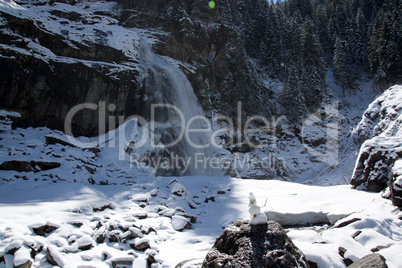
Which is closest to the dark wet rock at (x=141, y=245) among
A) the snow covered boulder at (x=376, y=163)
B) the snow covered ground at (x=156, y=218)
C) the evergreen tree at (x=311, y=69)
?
the snow covered ground at (x=156, y=218)

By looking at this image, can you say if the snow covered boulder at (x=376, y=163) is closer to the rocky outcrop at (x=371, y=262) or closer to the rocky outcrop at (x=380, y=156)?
the rocky outcrop at (x=380, y=156)

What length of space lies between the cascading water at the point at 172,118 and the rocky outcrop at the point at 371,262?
1481 cm

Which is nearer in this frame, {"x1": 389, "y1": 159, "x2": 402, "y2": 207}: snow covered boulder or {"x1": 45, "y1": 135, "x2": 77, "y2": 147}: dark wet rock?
{"x1": 389, "y1": 159, "x2": 402, "y2": 207}: snow covered boulder

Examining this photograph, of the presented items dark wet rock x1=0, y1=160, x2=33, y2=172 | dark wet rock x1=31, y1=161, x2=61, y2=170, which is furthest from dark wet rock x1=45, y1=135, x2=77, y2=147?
dark wet rock x1=0, y1=160, x2=33, y2=172

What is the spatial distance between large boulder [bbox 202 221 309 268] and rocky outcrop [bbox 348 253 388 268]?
2.77 ft

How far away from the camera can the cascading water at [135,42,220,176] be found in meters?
19.7

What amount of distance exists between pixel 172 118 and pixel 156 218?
15.1 m

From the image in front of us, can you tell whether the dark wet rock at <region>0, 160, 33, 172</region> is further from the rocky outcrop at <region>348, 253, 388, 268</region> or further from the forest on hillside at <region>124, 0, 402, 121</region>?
the forest on hillside at <region>124, 0, 402, 121</region>

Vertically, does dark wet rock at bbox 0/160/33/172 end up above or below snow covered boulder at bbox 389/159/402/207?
below

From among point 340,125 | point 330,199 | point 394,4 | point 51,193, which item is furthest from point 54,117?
point 394,4

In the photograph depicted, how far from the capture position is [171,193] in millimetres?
10398

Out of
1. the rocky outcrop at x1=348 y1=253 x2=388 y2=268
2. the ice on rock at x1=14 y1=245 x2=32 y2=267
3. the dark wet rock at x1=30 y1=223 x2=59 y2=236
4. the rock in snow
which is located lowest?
the rock in snow

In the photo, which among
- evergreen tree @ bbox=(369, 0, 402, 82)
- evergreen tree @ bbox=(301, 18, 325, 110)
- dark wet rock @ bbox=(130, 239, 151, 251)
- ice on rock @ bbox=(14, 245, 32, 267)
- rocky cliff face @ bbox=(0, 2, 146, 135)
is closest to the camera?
ice on rock @ bbox=(14, 245, 32, 267)

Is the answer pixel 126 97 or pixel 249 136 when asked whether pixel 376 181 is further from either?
pixel 249 136
